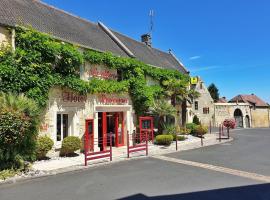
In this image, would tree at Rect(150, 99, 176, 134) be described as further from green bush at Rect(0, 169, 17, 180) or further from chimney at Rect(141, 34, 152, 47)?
green bush at Rect(0, 169, 17, 180)

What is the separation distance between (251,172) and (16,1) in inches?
621

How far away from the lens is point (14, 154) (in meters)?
10.8

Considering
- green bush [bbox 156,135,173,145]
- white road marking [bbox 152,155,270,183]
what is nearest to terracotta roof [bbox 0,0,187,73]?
green bush [bbox 156,135,173,145]

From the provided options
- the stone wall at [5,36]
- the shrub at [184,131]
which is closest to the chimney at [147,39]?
the shrub at [184,131]

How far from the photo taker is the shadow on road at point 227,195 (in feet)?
25.7

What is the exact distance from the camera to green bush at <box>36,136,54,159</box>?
13.1 m

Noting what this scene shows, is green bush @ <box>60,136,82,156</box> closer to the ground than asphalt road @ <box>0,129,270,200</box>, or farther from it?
farther from it

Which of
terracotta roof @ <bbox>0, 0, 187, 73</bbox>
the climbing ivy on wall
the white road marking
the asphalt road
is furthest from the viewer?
terracotta roof @ <bbox>0, 0, 187, 73</bbox>

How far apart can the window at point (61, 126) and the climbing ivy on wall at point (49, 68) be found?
1609mm

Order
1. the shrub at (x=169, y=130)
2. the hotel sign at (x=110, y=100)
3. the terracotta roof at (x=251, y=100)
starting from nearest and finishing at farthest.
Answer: the hotel sign at (x=110, y=100) → the shrub at (x=169, y=130) → the terracotta roof at (x=251, y=100)

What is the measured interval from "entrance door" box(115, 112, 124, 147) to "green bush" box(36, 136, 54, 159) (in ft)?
19.3

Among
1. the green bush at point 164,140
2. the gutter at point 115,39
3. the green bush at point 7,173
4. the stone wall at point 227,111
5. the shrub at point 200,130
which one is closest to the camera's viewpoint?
the green bush at point 7,173

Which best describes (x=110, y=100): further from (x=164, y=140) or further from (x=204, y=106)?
(x=204, y=106)

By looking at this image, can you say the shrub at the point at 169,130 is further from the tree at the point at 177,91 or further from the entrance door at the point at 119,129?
the entrance door at the point at 119,129
